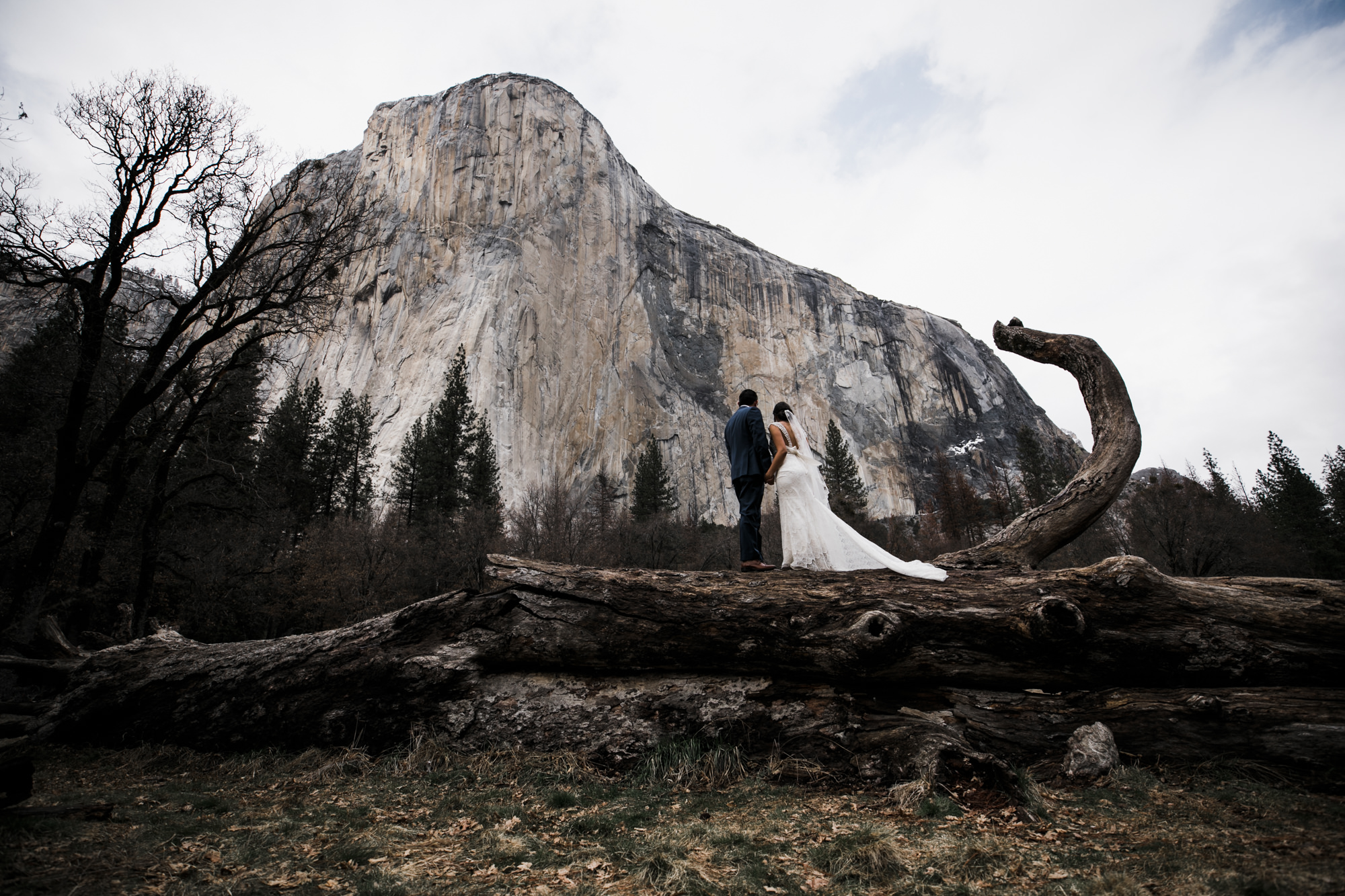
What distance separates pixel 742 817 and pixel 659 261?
7545 centimetres

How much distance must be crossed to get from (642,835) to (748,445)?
16.5 feet

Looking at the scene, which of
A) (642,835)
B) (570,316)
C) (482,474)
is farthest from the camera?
(570,316)

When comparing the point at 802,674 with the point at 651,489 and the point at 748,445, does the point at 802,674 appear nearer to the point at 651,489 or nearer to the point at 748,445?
the point at 748,445

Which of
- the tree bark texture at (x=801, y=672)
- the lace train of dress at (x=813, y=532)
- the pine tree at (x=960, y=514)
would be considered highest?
the pine tree at (x=960, y=514)

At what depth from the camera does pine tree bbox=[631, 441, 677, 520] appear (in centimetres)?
5056

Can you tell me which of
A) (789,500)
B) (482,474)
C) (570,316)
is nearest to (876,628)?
(789,500)

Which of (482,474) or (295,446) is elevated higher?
(295,446)

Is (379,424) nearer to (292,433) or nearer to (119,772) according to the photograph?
(292,433)

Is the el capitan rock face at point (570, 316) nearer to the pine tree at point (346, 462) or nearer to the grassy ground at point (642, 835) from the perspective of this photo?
the pine tree at point (346, 462)

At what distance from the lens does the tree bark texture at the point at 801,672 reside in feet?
16.2

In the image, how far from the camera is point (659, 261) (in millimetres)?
75188

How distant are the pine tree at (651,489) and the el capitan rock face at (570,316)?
672 centimetres

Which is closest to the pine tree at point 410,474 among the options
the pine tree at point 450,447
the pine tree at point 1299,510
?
the pine tree at point 450,447

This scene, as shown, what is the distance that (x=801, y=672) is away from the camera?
545cm
